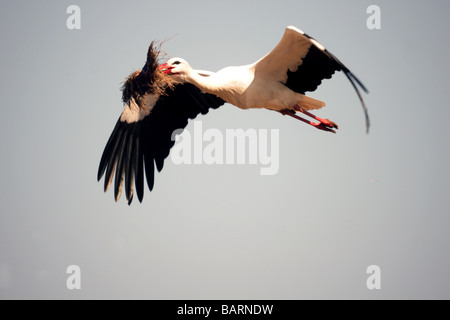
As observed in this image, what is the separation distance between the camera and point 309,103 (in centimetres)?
633

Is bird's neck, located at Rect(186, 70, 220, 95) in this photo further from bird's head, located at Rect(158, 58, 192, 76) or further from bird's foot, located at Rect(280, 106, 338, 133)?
bird's foot, located at Rect(280, 106, 338, 133)

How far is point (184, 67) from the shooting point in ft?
20.5

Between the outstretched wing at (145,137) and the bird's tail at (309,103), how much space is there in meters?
1.29

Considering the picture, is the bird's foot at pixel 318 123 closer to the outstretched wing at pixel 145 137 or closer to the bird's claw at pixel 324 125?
the bird's claw at pixel 324 125

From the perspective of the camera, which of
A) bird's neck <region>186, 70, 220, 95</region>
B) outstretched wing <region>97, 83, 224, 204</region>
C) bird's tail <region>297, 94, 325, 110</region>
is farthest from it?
outstretched wing <region>97, 83, 224, 204</region>

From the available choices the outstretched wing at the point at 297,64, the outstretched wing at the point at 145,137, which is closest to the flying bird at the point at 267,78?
the outstretched wing at the point at 297,64

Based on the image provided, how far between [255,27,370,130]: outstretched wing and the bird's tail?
155 millimetres

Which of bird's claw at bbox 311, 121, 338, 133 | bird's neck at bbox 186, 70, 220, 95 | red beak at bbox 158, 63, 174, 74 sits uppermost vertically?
red beak at bbox 158, 63, 174, 74

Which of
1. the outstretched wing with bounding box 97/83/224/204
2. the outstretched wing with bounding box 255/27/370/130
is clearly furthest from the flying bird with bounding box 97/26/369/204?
the outstretched wing with bounding box 97/83/224/204

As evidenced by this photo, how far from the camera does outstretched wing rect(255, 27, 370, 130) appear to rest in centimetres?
588

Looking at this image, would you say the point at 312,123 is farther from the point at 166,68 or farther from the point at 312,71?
the point at 166,68

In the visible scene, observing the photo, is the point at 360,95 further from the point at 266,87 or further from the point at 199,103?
the point at 199,103

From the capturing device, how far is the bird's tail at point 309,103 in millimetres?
6297

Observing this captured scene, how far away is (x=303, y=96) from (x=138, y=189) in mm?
2394
